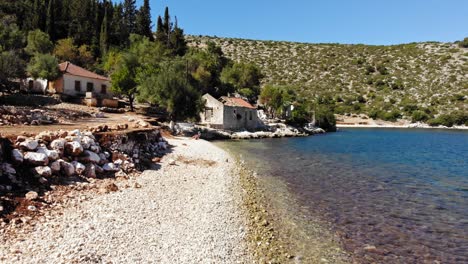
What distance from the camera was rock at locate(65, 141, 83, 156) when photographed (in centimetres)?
1344

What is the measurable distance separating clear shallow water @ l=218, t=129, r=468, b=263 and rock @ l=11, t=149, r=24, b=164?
958 centimetres

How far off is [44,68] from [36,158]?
32.5 metres

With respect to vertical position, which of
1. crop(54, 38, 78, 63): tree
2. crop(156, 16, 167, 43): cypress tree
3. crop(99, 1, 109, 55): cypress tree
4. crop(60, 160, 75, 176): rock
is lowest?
crop(60, 160, 75, 176): rock

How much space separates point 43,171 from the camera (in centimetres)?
1145

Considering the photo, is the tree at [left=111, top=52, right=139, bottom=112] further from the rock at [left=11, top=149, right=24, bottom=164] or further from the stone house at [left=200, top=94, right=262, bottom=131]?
the rock at [left=11, top=149, right=24, bottom=164]

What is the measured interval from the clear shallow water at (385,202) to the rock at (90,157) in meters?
8.62

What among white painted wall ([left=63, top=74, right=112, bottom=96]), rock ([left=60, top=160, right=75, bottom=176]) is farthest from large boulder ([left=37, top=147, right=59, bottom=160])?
white painted wall ([left=63, top=74, right=112, bottom=96])

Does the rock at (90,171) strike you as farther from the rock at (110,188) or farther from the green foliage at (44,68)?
the green foliage at (44,68)

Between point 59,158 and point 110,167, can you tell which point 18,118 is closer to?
point 110,167

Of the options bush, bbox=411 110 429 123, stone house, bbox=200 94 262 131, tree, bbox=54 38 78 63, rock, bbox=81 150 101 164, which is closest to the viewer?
rock, bbox=81 150 101 164

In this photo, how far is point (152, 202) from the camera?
466 inches

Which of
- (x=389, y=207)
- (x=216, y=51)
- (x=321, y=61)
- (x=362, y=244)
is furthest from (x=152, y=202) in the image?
(x=321, y=61)

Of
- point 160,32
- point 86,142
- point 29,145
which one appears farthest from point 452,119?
point 29,145

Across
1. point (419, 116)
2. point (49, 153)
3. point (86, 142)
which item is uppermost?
point (419, 116)
